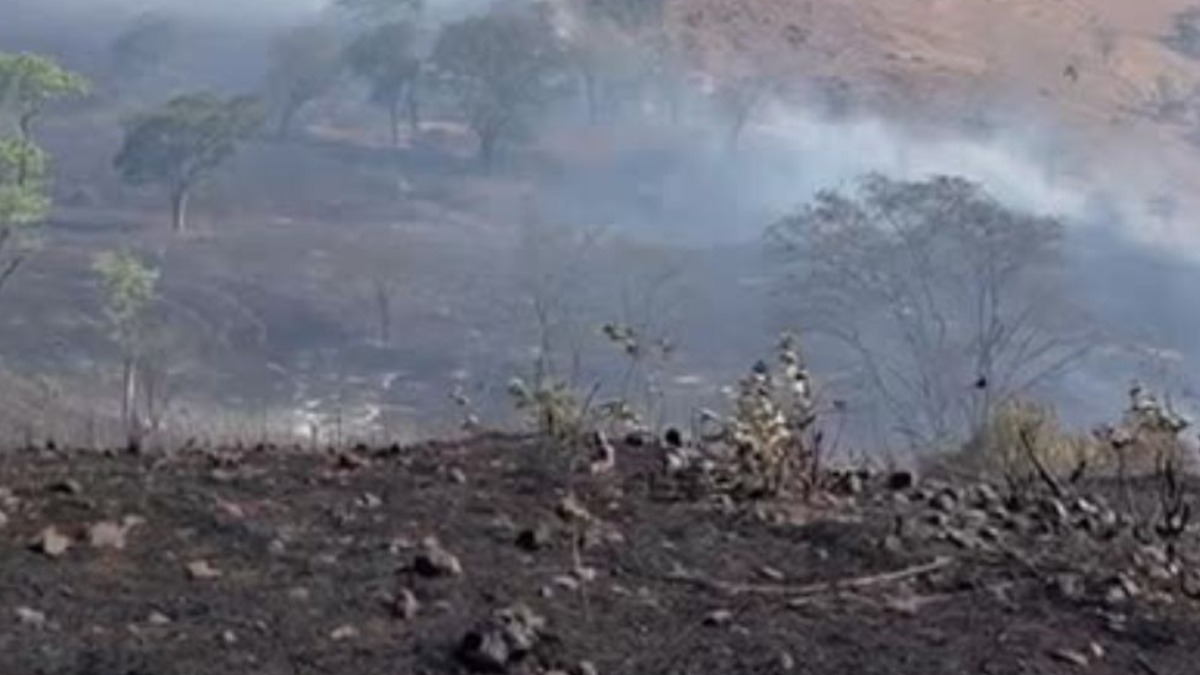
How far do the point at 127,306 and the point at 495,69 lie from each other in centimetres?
2205

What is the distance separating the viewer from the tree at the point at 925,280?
37.3 m

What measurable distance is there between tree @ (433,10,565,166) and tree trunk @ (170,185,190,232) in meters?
9.32

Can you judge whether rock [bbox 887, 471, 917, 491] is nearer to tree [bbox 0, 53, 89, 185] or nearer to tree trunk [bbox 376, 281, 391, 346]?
tree [bbox 0, 53, 89, 185]

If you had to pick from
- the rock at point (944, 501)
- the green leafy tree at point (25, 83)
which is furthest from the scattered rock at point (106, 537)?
the green leafy tree at point (25, 83)

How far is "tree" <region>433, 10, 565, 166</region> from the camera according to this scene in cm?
5497

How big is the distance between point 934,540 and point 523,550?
2.76ft

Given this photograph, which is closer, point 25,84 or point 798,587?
point 798,587

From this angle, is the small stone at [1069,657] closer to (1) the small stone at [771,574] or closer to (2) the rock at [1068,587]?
(2) the rock at [1068,587]

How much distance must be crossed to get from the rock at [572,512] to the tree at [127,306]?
94.7 ft

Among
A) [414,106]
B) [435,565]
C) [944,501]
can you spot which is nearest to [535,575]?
[435,565]

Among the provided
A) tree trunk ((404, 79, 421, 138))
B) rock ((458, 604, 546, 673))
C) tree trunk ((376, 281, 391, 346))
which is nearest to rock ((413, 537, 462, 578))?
rock ((458, 604, 546, 673))

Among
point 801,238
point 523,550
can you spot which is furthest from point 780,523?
point 801,238

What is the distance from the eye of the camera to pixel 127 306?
34.7m

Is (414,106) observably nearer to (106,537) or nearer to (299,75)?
(299,75)
